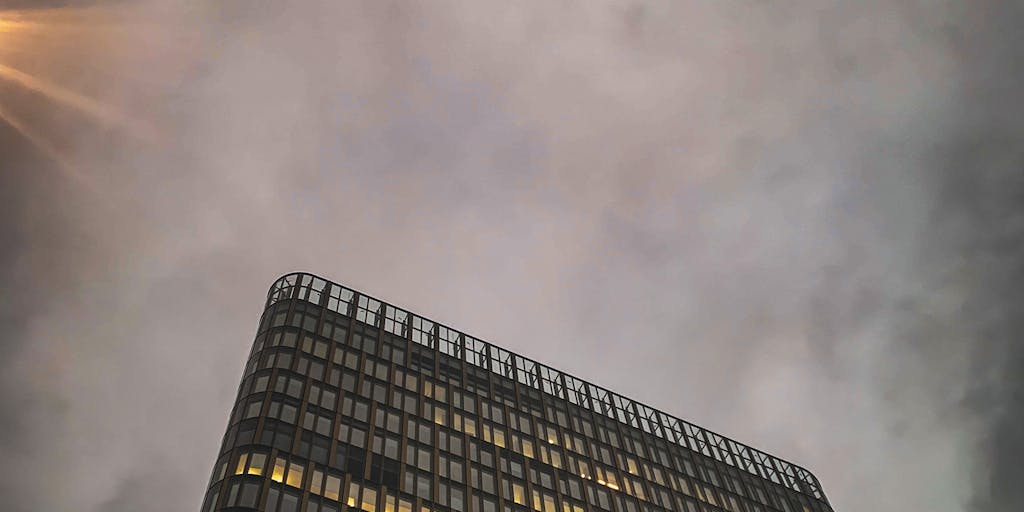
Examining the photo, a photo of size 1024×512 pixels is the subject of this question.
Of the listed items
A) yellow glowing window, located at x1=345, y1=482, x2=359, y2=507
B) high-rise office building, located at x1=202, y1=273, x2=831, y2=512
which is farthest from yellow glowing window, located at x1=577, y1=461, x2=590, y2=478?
yellow glowing window, located at x1=345, y1=482, x2=359, y2=507

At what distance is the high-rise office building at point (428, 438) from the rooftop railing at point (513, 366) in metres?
0.29

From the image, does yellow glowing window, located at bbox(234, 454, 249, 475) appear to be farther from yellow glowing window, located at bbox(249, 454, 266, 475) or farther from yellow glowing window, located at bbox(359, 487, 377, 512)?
yellow glowing window, located at bbox(359, 487, 377, 512)

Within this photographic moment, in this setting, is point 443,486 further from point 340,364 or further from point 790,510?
point 790,510

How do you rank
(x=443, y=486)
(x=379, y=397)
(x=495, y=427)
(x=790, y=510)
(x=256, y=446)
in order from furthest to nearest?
(x=790, y=510), (x=495, y=427), (x=379, y=397), (x=443, y=486), (x=256, y=446)

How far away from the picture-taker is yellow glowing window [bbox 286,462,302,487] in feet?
195

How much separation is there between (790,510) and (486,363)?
46.2 metres

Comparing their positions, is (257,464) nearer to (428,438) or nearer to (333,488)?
(333,488)

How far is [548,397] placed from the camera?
9306cm

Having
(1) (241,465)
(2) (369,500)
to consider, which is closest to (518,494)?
(2) (369,500)

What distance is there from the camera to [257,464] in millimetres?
59219

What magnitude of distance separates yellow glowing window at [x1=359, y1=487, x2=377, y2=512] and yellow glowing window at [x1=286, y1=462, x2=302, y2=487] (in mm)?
5645

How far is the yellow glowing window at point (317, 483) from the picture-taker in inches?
2350

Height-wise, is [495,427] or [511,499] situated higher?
[495,427]

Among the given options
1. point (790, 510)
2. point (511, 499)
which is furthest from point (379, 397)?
point (790, 510)
